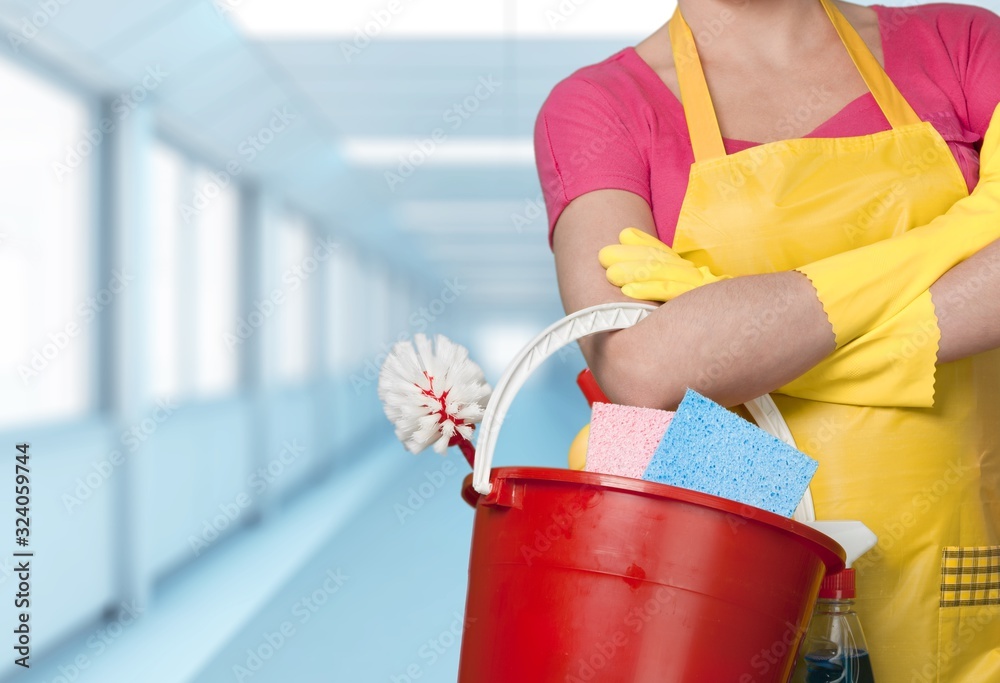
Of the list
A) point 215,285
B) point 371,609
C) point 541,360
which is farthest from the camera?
point 215,285

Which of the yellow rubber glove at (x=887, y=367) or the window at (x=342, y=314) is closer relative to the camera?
the yellow rubber glove at (x=887, y=367)

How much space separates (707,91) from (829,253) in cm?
23

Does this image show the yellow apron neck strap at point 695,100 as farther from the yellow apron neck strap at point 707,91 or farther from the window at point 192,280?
the window at point 192,280

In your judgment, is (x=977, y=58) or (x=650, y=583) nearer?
(x=650, y=583)

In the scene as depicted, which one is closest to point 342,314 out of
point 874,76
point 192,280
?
point 192,280

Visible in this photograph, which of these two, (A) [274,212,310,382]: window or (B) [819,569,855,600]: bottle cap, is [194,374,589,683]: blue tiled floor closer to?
(A) [274,212,310,382]: window

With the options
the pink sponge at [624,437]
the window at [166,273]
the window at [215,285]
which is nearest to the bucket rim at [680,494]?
the pink sponge at [624,437]

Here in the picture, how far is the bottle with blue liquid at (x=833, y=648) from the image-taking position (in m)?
0.89

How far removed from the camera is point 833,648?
90cm

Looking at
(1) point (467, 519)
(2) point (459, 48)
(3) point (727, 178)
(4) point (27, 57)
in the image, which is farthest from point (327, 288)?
(3) point (727, 178)

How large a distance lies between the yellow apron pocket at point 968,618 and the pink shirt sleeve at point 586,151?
1.65ft

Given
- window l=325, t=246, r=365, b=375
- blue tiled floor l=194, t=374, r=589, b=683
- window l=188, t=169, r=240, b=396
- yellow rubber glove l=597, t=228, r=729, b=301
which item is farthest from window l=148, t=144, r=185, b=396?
yellow rubber glove l=597, t=228, r=729, b=301

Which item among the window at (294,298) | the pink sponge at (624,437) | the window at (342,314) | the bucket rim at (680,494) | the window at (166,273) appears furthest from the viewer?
the window at (342,314)

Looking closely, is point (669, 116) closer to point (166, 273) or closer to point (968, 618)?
point (968, 618)
